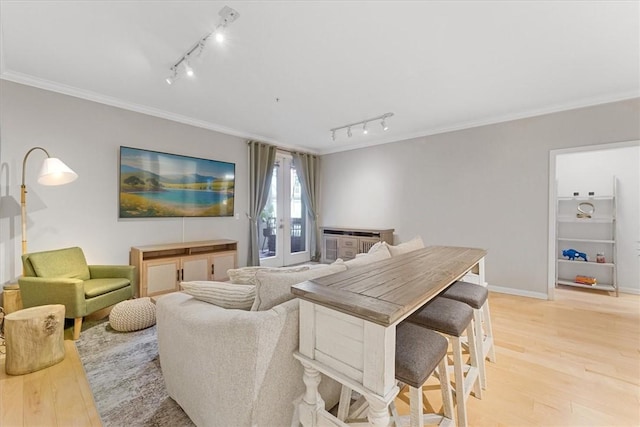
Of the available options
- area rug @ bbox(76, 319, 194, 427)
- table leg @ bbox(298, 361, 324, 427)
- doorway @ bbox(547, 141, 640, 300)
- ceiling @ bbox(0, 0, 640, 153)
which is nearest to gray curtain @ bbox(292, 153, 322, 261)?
ceiling @ bbox(0, 0, 640, 153)

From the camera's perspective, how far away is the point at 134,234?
3.66m

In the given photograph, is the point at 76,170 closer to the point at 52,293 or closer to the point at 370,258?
the point at 52,293

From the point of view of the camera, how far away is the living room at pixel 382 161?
284cm

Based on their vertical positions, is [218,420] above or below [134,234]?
below

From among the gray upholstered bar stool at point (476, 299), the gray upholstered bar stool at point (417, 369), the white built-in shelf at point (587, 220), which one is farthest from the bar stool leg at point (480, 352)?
the white built-in shelf at point (587, 220)

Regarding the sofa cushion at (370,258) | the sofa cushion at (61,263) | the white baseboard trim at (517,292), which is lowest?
the white baseboard trim at (517,292)

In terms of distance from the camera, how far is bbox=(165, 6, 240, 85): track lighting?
6.13 ft

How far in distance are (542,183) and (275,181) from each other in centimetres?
449

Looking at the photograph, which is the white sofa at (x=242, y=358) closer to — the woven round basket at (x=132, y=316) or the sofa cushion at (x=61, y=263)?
the woven round basket at (x=132, y=316)

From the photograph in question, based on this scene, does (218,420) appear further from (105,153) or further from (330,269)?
(105,153)

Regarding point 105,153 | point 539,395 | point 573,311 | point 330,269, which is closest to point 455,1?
point 330,269

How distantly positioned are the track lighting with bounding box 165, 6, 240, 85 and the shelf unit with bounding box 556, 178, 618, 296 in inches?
213

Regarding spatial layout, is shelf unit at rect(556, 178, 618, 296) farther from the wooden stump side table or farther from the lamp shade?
the lamp shade

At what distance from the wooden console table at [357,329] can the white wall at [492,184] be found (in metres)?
3.17
